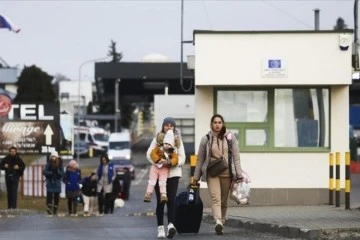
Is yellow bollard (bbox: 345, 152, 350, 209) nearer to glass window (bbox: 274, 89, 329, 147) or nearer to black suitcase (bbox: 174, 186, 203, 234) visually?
glass window (bbox: 274, 89, 329, 147)

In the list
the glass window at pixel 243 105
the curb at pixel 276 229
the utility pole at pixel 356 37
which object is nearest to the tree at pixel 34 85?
the glass window at pixel 243 105

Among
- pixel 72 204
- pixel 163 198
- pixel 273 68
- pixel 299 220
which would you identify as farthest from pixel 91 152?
pixel 163 198

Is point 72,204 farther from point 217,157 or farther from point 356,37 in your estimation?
point 217,157

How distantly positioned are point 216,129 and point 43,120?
23403 mm

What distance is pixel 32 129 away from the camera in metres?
37.3

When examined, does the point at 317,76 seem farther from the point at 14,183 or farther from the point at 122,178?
the point at 122,178

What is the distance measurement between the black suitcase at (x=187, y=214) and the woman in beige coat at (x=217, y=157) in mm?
254

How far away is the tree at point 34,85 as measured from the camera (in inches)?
3607

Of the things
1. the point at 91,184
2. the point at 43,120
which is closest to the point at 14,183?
the point at 91,184

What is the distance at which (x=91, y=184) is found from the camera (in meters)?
26.6

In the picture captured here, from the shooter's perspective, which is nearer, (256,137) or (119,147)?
(256,137)

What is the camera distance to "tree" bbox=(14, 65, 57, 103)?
91625 millimetres

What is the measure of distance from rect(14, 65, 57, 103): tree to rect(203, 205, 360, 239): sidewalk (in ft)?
239

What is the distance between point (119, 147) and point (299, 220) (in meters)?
47.4
